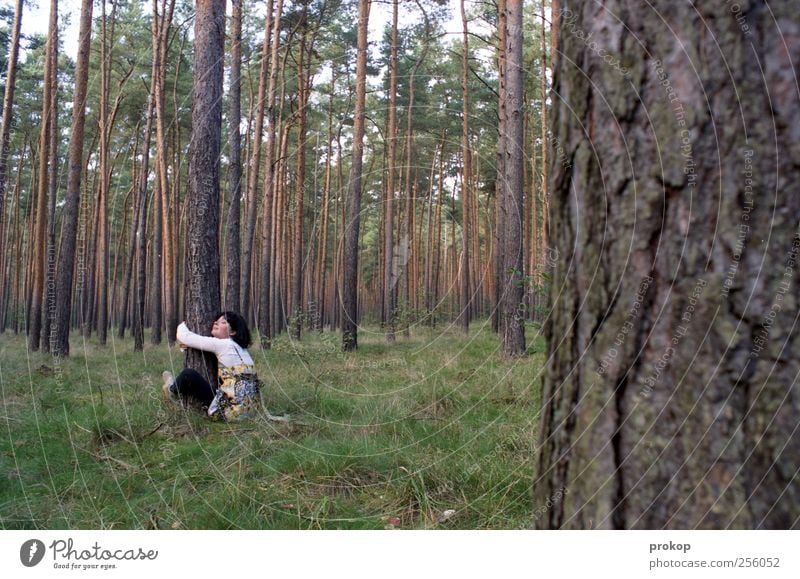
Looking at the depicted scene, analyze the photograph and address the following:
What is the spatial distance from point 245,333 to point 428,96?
682 inches

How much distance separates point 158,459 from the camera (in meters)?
3.93

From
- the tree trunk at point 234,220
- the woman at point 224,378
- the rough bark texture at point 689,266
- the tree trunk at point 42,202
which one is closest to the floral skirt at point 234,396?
the woman at point 224,378

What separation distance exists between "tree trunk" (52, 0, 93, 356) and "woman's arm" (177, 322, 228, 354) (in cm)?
654

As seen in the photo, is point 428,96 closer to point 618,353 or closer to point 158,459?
point 158,459

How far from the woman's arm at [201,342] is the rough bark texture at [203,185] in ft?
1.06

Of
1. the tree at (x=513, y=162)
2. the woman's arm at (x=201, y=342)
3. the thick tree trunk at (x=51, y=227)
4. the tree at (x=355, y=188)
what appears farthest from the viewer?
the tree at (x=355, y=188)

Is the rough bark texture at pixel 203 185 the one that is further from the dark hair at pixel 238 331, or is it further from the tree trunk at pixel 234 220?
the tree trunk at pixel 234 220

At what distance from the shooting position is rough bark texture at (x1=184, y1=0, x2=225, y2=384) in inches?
225

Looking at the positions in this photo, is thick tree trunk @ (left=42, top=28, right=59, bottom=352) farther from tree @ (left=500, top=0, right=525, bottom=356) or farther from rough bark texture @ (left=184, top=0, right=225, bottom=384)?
tree @ (left=500, top=0, right=525, bottom=356)

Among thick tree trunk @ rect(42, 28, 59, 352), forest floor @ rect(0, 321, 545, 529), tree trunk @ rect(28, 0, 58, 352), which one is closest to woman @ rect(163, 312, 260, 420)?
forest floor @ rect(0, 321, 545, 529)

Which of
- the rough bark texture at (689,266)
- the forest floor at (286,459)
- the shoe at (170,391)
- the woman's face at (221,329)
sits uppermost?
the rough bark texture at (689,266)

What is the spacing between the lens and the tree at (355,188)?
1220 cm

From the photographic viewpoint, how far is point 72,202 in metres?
10.8
